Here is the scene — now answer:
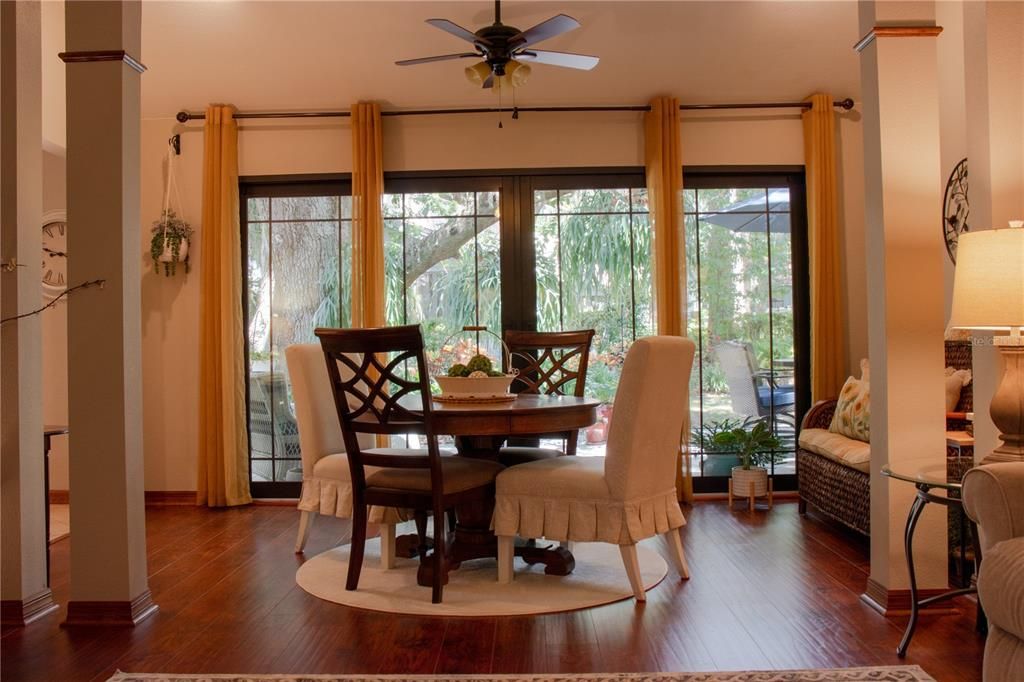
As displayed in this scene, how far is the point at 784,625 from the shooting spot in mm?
2955

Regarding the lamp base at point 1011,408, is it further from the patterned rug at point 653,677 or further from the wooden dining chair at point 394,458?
the wooden dining chair at point 394,458

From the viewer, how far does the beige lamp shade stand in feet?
8.46

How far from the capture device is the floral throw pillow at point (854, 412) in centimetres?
440

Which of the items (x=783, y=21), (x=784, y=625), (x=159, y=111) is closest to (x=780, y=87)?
(x=783, y=21)

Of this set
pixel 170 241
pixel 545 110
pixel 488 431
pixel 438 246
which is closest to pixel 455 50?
pixel 545 110

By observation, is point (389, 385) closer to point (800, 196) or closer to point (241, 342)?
point (241, 342)

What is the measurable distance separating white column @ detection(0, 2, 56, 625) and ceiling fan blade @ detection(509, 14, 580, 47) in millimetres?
1998

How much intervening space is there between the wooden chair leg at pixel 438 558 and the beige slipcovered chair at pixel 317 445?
1.92ft

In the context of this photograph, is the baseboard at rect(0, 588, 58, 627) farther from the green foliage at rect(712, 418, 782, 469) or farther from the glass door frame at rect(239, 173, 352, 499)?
the green foliage at rect(712, 418, 782, 469)

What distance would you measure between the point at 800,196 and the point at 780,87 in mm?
739

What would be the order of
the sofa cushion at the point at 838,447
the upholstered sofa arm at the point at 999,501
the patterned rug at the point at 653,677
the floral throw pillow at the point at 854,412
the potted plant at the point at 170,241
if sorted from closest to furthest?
1. the upholstered sofa arm at the point at 999,501
2. the patterned rug at the point at 653,677
3. the sofa cushion at the point at 838,447
4. the floral throw pillow at the point at 854,412
5. the potted plant at the point at 170,241

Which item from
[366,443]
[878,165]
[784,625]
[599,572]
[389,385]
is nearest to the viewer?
[784,625]

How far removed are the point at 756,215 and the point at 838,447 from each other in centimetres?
187

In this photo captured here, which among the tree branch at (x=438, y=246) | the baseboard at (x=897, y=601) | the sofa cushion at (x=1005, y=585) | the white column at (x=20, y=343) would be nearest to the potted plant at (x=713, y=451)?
the tree branch at (x=438, y=246)
